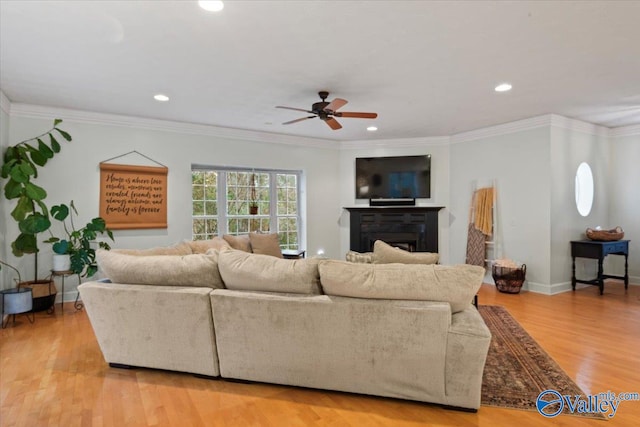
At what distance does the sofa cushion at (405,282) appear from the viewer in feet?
7.34

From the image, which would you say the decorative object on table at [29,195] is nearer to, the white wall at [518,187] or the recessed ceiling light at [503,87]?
the recessed ceiling light at [503,87]

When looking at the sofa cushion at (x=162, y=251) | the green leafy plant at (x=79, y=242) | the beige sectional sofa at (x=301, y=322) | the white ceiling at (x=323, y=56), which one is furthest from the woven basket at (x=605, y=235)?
the green leafy plant at (x=79, y=242)

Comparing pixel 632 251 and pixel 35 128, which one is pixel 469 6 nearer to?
pixel 35 128

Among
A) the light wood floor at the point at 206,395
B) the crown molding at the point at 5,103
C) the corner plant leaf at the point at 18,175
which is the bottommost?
the light wood floor at the point at 206,395

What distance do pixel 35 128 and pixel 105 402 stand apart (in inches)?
154

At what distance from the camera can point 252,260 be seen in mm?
2590

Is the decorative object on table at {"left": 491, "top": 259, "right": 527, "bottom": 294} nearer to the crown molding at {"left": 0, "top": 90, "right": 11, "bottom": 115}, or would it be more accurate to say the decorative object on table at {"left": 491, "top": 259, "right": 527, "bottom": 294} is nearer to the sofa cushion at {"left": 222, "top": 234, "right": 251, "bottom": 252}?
the sofa cushion at {"left": 222, "top": 234, "right": 251, "bottom": 252}

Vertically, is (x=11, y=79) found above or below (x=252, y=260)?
above

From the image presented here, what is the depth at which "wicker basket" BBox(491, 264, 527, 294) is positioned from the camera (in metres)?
5.24

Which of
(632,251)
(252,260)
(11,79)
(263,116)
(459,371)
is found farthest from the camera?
(632,251)

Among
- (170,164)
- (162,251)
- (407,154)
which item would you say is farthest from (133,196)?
(407,154)

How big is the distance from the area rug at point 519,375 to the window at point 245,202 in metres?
4.15

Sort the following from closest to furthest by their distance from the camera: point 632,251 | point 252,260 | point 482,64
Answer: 1. point 252,260
2. point 482,64
3. point 632,251

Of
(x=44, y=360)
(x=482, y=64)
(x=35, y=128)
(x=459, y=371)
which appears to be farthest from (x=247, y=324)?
(x=35, y=128)
